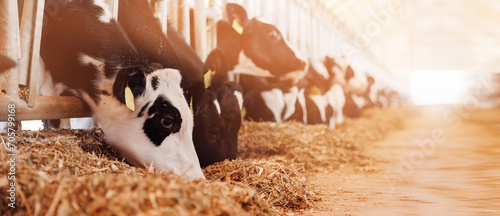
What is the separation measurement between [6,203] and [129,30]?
74.9 inches

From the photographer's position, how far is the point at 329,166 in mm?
5125

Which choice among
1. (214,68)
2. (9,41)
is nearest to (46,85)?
(9,41)

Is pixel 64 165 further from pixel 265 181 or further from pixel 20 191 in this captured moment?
pixel 265 181

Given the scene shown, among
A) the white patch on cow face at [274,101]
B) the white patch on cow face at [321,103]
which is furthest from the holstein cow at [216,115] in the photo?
the white patch on cow face at [321,103]

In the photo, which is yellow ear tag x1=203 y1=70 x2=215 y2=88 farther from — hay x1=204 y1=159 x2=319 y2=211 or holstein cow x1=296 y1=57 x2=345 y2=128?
holstein cow x1=296 y1=57 x2=345 y2=128

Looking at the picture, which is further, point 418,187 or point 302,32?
point 302,32

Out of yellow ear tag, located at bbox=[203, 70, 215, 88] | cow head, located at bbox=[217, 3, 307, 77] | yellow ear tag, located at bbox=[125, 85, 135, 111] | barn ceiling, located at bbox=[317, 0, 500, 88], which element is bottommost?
yellow ear tag, located at bbox=[125, 85, 135, 111]

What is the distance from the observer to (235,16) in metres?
6.08

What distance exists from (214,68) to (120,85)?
168 centimetres

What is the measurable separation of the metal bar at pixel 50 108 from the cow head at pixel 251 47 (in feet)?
10.5

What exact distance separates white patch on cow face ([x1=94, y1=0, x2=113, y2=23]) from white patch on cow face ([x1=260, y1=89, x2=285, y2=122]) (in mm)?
3746

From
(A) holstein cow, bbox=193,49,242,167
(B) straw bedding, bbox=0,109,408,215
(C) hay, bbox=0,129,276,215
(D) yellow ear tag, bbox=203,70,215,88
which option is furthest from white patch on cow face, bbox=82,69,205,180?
(D) yellow ear tag, bbox=203,70,215,88

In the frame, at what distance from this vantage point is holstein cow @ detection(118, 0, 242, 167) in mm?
3387

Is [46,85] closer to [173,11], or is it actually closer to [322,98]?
[173,11]
